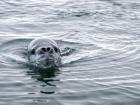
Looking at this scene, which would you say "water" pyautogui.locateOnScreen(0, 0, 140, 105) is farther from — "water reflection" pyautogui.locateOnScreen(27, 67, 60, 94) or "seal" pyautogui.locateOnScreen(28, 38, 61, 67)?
"seal" pyautogui.locateOnScreen(28, 38, 61, 67)

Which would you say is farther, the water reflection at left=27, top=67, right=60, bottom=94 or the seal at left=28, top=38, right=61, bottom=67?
the seal at left=28, top=38, right=61, bottom=67

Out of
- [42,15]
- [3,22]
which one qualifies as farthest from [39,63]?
[42,15]

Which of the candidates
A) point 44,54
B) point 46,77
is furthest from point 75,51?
point 46,77

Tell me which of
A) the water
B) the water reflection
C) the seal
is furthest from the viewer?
the seal

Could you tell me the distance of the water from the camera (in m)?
10.9

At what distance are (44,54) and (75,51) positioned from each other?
2365 millimetres

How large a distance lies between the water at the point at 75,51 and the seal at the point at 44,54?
31 centimetres

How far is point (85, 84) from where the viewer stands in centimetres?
1166

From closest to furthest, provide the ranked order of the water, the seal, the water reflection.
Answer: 1. the water
2. the water reflection
3. the seal

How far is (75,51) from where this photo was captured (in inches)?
597

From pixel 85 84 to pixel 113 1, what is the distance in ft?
42.9

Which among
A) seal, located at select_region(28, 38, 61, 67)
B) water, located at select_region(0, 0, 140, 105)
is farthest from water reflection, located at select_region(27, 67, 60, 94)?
seal, located at select_region(28, 38, 61, 67)

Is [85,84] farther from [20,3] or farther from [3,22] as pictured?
[20,3]

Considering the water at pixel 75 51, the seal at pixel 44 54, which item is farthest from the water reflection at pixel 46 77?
the seal at pixel 44 54
